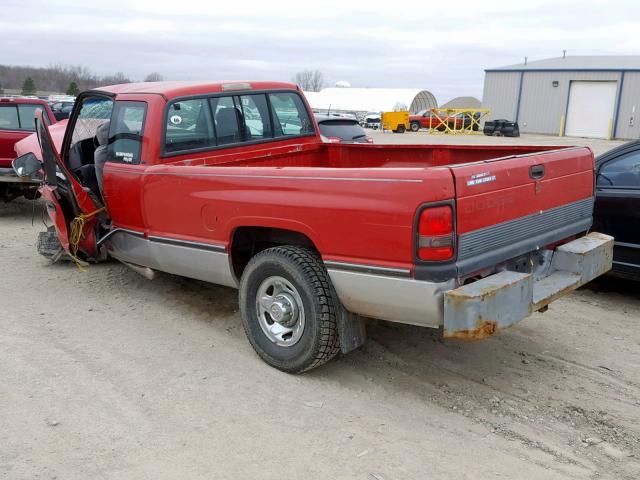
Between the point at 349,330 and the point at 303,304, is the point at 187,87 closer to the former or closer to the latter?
the point at 303,304

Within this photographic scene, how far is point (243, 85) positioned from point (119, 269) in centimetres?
253

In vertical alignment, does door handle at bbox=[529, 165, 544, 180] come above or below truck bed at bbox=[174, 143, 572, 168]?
above

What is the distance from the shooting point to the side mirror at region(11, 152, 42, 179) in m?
6.43

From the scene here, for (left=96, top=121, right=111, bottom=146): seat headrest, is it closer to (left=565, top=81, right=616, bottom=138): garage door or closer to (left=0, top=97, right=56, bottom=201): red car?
(left=0, top=97, right=56, bottom=201): red car

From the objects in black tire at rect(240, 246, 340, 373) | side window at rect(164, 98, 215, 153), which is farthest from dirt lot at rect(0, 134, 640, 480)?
side window at rect(164, 98, 215, 153)

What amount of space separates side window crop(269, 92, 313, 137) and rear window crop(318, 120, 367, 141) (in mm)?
5043

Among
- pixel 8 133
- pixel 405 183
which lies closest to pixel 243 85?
pixel 405 183

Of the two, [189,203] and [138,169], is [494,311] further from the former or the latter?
[138,169]

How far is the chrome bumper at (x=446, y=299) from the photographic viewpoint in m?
3.31

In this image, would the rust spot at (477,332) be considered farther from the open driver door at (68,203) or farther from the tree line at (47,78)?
the tree line at (47,78)

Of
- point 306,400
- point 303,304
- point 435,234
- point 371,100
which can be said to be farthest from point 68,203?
point 371,100

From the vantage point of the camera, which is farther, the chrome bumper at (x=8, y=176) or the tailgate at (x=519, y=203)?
the chrome bumper at (x=8, y=176)

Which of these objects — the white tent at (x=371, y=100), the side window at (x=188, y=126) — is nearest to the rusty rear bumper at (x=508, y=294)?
the side window at (x=188, y=126)

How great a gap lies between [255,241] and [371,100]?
2473 inches
